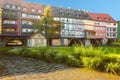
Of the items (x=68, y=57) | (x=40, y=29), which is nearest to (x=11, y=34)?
(x=40, y=29)

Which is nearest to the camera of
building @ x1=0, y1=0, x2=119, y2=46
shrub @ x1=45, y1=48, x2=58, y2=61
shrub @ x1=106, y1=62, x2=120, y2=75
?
shrub @ x1=106, y1=62, x2=120, y2=75

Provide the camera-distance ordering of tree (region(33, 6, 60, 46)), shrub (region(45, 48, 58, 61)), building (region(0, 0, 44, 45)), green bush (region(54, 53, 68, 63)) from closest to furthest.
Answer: green bush (region(54, 53, 68, 63)) < shrub (region(45, 48, 58, 61)) < tree (region(33, 6, 60, 46)) < building (region(0, 0, 44, 45))

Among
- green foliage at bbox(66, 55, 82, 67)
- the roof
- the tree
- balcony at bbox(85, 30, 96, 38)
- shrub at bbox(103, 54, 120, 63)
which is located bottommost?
green foliage at bbox(66, 55, 82, 67)

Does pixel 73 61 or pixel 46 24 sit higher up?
pixel 46 24

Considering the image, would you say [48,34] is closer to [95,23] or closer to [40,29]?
[40,29]

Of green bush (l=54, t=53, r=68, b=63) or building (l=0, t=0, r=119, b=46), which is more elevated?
building (l=0, t=0, r=119, b=46)

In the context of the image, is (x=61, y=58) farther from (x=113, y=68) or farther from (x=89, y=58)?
(x=113, y=68)

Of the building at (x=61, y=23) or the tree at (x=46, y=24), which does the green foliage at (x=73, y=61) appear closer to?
the tree at (x=46, y=24)

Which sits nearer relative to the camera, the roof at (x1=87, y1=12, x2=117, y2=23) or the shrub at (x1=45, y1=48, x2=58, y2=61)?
the shrub at (x1=45, y1=48, x2=58, y2=61)

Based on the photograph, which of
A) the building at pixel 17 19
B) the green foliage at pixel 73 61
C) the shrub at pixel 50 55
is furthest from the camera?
the building at pixel 17 19

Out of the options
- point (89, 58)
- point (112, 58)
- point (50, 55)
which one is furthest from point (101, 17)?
point (112, 58)

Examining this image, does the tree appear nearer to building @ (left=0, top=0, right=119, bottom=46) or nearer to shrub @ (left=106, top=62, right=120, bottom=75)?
building @ (left=0, top=0, right=119, bottom=46)

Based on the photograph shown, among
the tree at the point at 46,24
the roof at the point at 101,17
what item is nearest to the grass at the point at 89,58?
the tree at the point at 46,24

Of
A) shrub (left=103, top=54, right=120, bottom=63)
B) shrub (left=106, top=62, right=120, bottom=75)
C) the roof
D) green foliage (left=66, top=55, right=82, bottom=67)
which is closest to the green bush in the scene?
green foliage (left=66, top=55, right=82, bottom=67)
